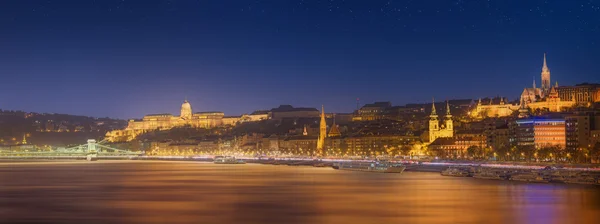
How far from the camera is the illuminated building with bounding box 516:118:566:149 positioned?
6844 cm

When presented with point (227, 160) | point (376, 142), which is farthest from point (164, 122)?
point (376, 142)

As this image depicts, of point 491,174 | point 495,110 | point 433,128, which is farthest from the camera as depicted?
point 495,110

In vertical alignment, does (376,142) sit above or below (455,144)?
above

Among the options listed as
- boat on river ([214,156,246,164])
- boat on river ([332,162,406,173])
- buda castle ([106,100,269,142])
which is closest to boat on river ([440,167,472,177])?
boat on river ([332,162,406,173])

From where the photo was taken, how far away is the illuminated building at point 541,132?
68438 millimetres

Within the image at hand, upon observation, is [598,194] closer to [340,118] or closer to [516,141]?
[516,141]

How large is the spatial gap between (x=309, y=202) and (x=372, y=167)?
29.3 metres

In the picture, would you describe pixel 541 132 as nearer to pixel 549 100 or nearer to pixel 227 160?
pixel 549 100

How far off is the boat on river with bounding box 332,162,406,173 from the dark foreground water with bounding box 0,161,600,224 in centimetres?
1313

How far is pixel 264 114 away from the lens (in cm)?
14550

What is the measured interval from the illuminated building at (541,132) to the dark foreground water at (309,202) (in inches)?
962

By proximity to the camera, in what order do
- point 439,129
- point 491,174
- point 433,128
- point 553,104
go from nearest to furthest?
1. point 491,174
2. point 433,128
3. point 439,129
4. point 553,104

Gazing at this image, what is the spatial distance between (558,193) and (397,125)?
74.0 metres

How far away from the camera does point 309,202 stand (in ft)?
115
